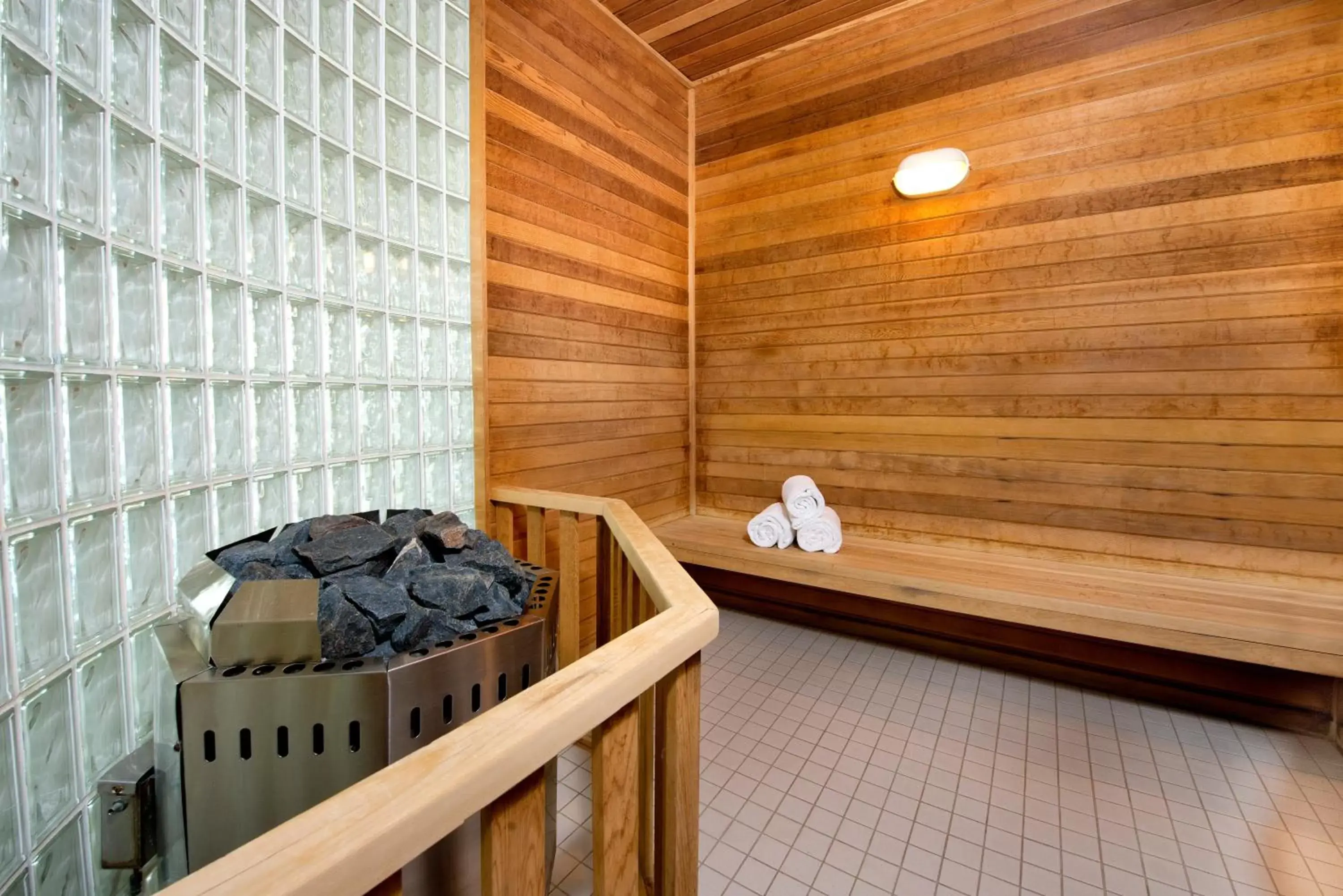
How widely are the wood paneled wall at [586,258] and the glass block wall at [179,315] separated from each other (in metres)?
0.23

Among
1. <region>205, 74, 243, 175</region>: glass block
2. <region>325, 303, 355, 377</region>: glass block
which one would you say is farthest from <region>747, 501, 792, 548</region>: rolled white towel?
<region>205, 74, 243, 175</region>: glass block

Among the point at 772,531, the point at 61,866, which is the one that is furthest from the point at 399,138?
the point at 772,531

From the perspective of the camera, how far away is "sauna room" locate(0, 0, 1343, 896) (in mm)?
864

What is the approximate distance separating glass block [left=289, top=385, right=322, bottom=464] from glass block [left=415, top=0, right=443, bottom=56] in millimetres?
1162

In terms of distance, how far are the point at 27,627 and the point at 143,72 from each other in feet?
3.33

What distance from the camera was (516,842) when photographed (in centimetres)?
63

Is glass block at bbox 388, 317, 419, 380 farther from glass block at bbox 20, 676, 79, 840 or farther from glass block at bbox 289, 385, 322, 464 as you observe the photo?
glass block at bbox 20, 676, 79, 840

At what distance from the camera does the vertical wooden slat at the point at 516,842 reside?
2.01 ft

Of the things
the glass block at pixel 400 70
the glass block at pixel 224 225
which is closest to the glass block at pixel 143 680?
the glass block at pixel 224 225

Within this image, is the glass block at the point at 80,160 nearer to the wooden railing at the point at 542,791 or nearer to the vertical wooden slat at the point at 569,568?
the wooden railing at the point at 542,791

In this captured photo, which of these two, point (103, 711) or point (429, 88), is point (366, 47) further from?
point (103, 711)

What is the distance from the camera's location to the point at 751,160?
3.02 meters

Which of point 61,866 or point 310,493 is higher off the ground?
point 310,493

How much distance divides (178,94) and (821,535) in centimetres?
242
